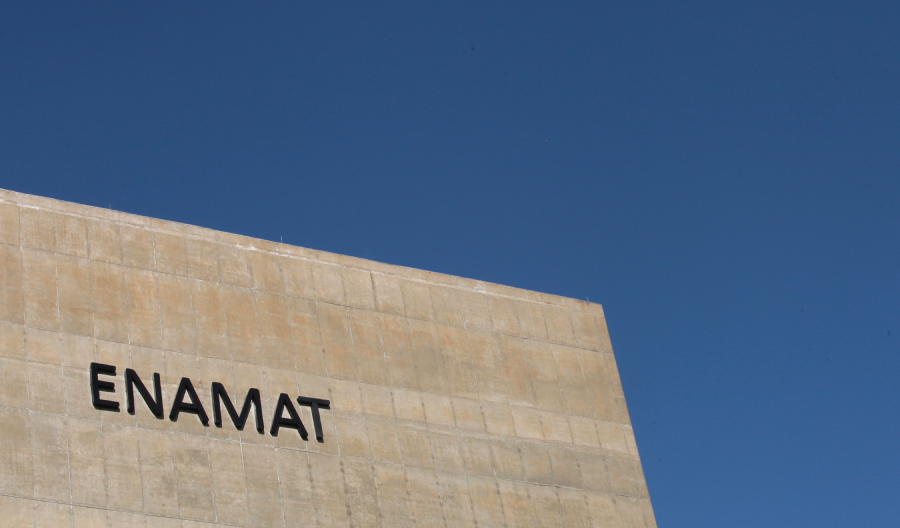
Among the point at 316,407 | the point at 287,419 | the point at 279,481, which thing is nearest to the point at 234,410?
the point at 287,419

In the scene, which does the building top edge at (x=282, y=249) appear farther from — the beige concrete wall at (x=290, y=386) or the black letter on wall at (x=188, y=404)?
the black letter on wall at (x=188, y=404)

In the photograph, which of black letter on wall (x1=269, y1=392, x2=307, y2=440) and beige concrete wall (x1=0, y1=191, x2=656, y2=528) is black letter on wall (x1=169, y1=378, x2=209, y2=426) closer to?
beige concrete wall (x1=0, y1=191, x2=656, y2=528)

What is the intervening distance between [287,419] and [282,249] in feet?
19.6

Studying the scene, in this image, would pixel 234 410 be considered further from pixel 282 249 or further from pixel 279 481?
pixel 282 249

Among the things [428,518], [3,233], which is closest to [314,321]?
[428,518]

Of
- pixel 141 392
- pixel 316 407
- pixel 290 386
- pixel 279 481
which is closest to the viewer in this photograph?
pixel 141 392

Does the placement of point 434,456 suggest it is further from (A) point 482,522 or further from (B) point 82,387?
(B) point 82,387

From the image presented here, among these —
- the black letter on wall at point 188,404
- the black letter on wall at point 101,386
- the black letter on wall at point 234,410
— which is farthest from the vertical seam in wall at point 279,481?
the black letter on wall at point 101,386

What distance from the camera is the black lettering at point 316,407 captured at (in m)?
38.3

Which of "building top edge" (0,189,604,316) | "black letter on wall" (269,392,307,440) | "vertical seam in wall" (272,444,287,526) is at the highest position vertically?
"building top edge" (0,189,604,316)

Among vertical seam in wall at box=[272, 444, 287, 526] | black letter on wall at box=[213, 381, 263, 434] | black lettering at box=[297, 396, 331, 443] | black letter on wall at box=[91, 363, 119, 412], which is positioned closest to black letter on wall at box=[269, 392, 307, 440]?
black lettering at box=[297, 396, 331, 443]

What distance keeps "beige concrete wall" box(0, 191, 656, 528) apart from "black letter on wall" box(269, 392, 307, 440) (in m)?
0.21

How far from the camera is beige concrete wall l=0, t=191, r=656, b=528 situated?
3419 cm

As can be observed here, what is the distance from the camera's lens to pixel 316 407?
127 feet
